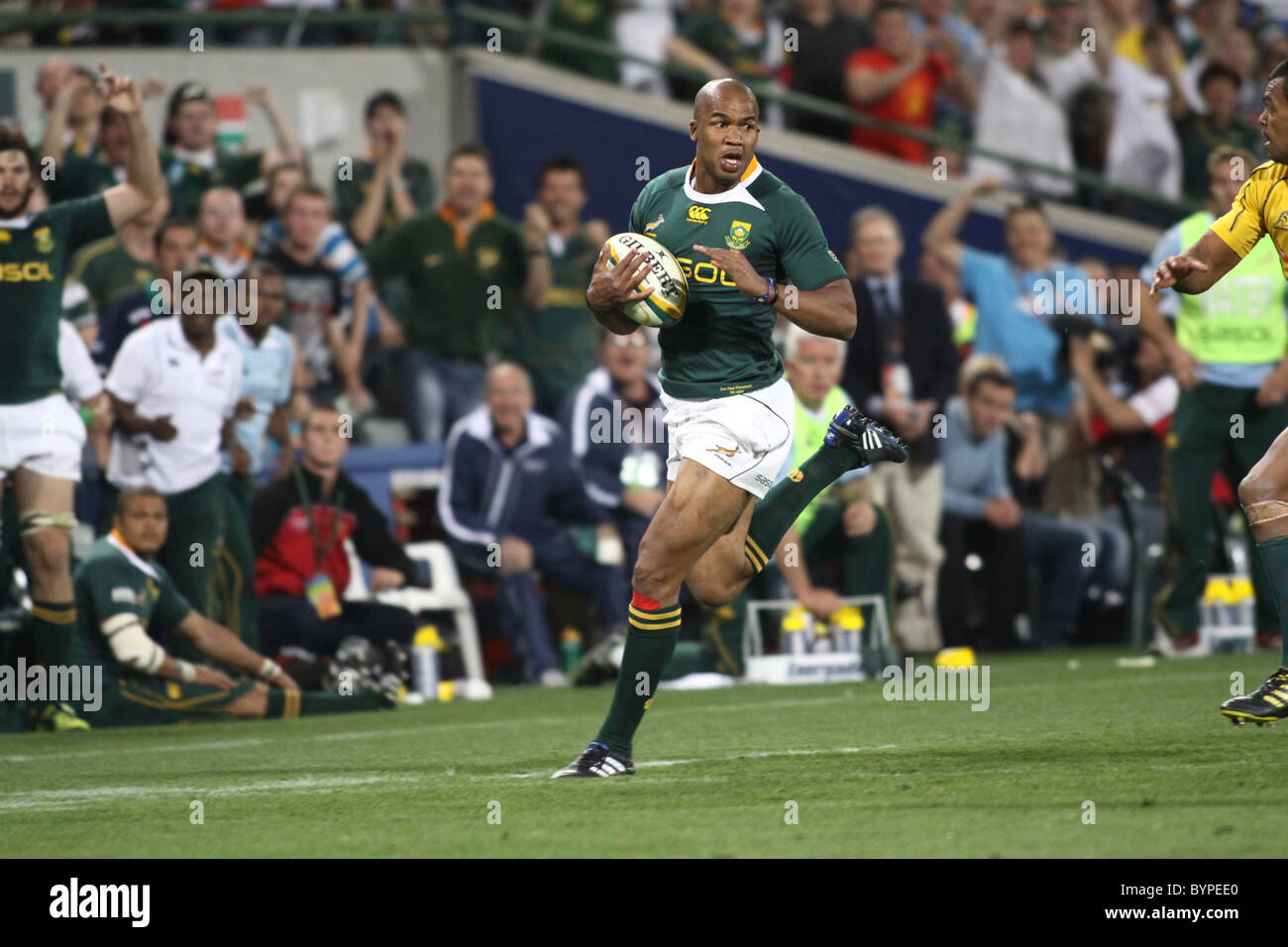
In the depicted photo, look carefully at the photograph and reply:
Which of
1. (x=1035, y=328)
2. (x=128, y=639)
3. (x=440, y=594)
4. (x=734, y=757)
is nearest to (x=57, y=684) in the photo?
(x=128, y=639)

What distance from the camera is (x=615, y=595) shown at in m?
12.8

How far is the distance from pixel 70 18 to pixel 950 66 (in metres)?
7.52

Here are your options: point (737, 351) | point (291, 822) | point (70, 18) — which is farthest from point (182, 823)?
point (70, 18)

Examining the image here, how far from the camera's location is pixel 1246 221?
812 cm

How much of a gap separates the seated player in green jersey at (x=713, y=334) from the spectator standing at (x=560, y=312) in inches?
241

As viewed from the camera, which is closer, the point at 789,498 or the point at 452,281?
the point at 789,498

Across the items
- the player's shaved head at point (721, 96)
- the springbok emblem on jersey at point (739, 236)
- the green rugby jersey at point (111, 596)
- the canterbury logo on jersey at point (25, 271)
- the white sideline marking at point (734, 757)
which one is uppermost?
the player's shaved head at point (721, 96)

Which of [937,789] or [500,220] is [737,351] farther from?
[500,220]

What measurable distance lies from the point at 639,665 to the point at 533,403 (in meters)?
6.85

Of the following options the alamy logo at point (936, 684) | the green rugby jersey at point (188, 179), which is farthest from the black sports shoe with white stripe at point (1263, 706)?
the green rugby jersey at point (188, 179)

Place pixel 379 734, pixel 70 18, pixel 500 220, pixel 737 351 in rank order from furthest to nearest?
1. pixel 70 18
2. pixel 500 220
3. pixel 379 734
4. pixel 737 351

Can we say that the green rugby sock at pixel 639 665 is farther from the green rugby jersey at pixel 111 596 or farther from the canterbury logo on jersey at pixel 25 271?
the canterbury logo on jersey at pixel 25 271

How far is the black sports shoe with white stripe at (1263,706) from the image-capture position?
7.57m

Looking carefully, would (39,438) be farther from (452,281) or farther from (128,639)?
(452,281)
